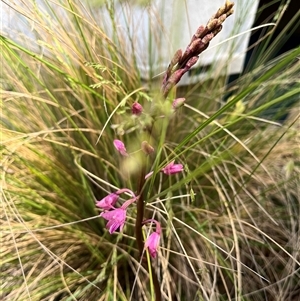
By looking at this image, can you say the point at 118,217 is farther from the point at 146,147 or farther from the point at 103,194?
the point at 103,194

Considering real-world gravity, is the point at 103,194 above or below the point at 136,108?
below

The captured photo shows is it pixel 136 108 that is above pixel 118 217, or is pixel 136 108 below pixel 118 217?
above

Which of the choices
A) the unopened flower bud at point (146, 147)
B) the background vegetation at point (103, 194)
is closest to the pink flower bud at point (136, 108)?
the unopened flower bud at point (146, 147)

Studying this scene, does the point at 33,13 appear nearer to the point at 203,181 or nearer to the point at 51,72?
the point at 51,72

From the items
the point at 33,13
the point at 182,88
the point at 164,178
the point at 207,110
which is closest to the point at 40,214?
the point at 164,178

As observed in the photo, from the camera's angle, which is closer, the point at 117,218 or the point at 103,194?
the point at 117,218

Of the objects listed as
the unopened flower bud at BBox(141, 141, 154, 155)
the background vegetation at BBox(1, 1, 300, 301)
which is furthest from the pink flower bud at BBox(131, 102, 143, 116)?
the background vegetation at BBox(1, 1, 300, 301)

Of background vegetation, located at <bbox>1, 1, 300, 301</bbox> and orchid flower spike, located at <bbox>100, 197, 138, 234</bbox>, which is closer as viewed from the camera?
orchid flower spike, located at <bbox>100, 197, 138, 234</bbox>

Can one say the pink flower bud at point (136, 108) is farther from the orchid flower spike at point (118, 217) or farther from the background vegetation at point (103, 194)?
the background vegetation at point (103, 194)

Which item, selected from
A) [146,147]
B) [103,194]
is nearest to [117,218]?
[146,147]

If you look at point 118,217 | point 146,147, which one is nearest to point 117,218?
point 118,217

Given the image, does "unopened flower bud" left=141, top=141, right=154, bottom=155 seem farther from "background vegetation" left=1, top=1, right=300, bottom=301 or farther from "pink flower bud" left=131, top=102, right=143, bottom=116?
"background vegetation" left=1, top=1, right=300, bottom=301
